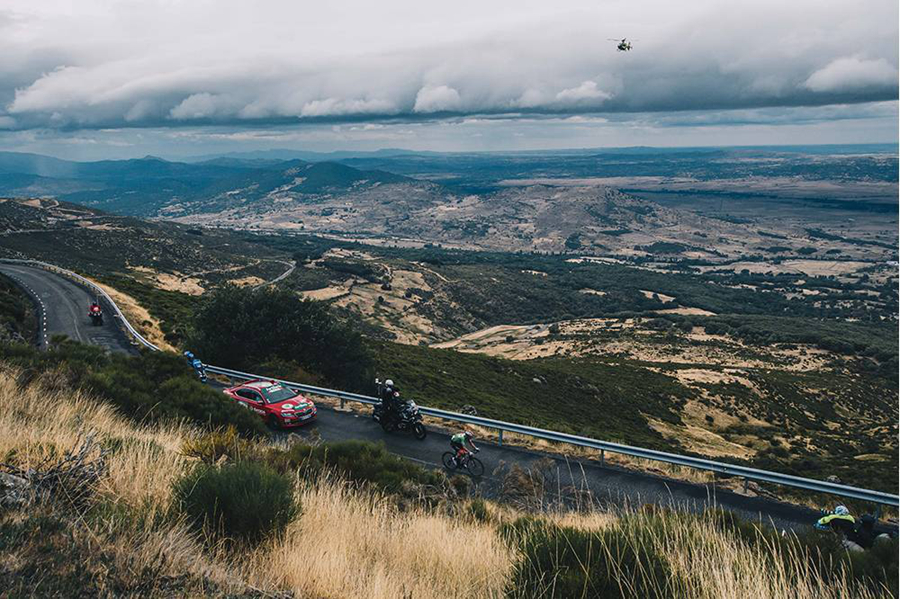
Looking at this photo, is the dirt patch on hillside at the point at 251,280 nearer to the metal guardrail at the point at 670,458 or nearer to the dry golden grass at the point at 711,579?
the metal guardrail at the point at 670,458

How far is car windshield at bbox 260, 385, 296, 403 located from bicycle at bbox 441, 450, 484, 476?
718 centimetres

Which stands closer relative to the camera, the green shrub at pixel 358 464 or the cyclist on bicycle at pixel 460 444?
the green shrub at pixel 358 464

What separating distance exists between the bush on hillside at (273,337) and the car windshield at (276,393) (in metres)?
7.71

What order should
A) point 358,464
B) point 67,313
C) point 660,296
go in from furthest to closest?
1. point 660,296
2. point 67,313
3. point 358,464

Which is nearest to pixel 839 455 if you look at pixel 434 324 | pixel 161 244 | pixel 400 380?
pixel 400 380

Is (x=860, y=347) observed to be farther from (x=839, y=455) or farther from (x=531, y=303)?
(x=531, y=303)

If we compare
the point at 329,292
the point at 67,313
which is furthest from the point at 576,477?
the point at 329,292

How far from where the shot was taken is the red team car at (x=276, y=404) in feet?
60.6

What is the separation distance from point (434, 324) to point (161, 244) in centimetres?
6316

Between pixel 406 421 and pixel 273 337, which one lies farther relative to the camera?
pixel 273 337

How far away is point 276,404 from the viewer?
1873 cm

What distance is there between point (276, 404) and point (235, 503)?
14.2m

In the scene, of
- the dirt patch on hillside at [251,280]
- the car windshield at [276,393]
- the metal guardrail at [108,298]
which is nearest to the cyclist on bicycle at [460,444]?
the car windshield at [276,393]

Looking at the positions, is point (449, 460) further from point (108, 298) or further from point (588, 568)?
point (108, 298)
